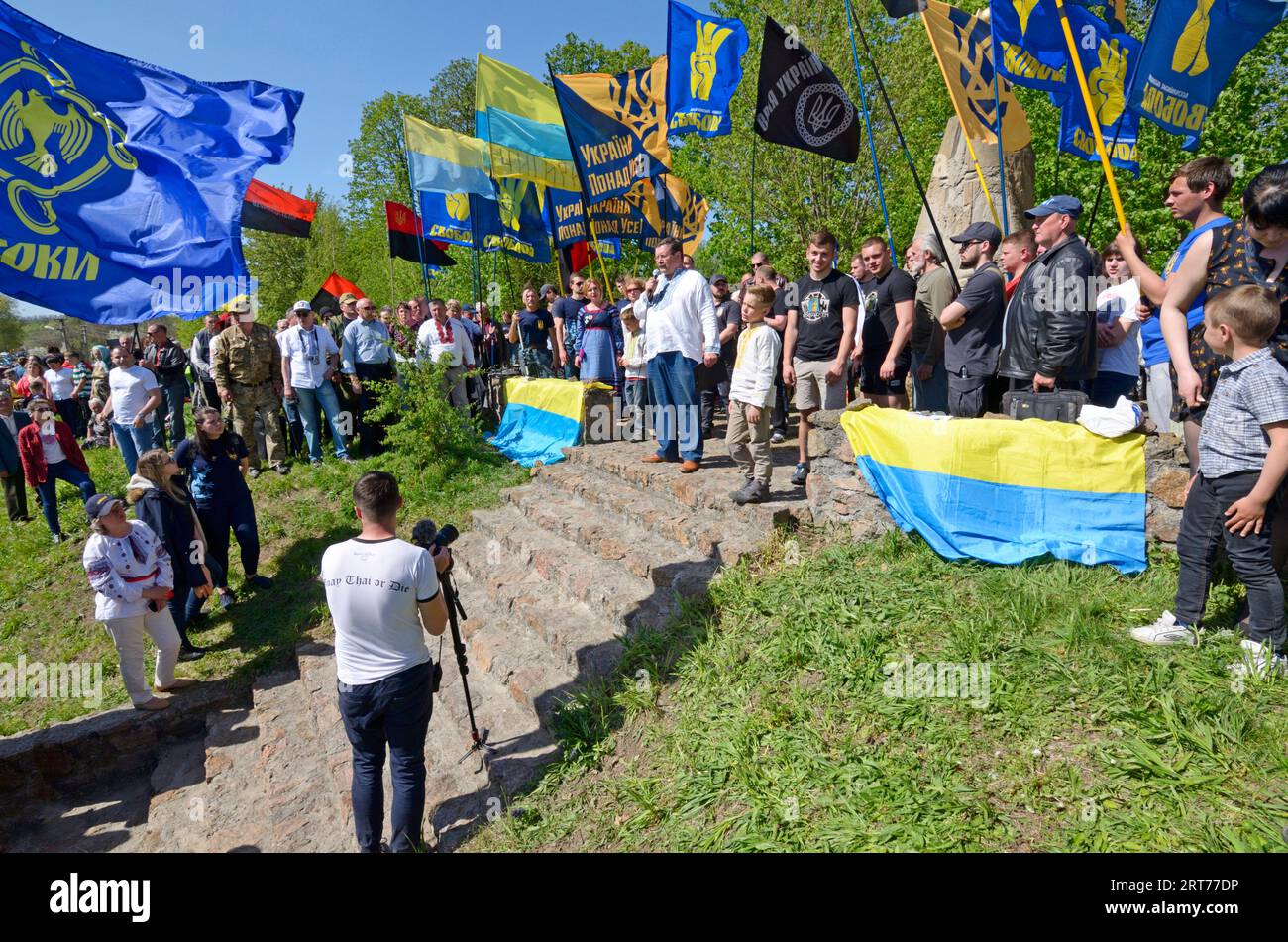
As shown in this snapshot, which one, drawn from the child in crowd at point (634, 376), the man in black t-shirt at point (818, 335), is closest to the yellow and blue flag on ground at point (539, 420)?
the child in crowd at point (634, 376)

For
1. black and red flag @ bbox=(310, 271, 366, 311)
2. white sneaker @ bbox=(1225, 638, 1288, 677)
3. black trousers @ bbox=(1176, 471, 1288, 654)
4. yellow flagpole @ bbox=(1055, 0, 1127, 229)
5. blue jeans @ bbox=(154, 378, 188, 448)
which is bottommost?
white sneaker @ bbox=(1225, 638, 1288, 677)

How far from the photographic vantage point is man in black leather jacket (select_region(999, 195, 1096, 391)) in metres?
4.39

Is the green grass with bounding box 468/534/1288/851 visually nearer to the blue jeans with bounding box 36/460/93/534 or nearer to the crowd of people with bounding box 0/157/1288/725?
the crowd of people with bounding box 0/157/1288/725

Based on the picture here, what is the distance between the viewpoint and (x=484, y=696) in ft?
16.6

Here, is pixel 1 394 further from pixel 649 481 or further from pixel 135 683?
pixel 649 481

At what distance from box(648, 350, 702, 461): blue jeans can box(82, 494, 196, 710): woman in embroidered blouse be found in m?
4.67

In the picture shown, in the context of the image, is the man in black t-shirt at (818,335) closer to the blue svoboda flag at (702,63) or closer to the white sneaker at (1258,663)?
the white sneaker at (1258,663)

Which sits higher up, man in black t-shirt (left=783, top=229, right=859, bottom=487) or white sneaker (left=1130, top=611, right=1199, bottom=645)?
man in black t-shirt (left=783, top=229, right=859, bottom=487)

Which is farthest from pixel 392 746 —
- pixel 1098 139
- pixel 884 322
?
pixel 1098 139

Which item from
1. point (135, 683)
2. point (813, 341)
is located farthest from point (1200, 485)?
point (135, 683)

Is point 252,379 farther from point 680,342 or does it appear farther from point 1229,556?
point 1229,556

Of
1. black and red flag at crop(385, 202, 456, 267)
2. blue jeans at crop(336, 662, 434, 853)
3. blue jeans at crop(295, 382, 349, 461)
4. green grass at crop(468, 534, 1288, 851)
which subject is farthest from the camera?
black and red flag at crop(385, 202, 456, 267)

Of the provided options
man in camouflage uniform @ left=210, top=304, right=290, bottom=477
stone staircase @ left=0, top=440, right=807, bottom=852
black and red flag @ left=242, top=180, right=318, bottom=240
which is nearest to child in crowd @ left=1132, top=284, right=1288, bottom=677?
stone staircase @ left=0, top=440, right=807, bottom=852

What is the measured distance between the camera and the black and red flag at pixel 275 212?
39.4 ft
